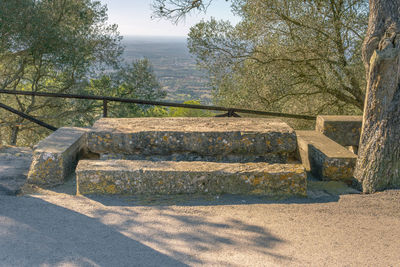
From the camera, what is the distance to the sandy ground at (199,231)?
9.43ft

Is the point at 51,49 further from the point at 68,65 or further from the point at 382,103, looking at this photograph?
the point at 382,103

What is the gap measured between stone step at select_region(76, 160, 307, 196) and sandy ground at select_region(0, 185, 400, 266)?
14 cm

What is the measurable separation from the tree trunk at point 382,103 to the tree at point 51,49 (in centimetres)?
1055

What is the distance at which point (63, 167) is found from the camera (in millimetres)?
4609

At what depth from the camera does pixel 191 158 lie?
5094 mm

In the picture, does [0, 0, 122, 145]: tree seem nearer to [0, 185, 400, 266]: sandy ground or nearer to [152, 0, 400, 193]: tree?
[0, 185, 400, 266]: sandy ground

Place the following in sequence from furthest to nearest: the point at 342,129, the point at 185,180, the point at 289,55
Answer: the point at 289,55 < the point at 342,129 < the point at 185,180

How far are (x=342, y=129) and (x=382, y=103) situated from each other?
191 centimetres

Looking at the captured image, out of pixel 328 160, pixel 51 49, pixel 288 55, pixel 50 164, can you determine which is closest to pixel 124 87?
pixel 51 49

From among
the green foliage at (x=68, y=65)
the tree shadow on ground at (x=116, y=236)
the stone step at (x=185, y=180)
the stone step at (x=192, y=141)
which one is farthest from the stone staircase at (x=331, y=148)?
the green foliage at (x=68, y=65)

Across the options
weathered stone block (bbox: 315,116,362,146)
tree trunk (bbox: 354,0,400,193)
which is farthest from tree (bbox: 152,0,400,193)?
weathered stone block (bbox: 315,116,362,146)

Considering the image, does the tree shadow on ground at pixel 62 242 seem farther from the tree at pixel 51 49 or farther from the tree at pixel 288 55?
the tree at pixel 51 49

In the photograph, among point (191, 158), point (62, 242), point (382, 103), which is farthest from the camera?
point (191, 158)

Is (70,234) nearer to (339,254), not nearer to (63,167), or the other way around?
(63,167)
